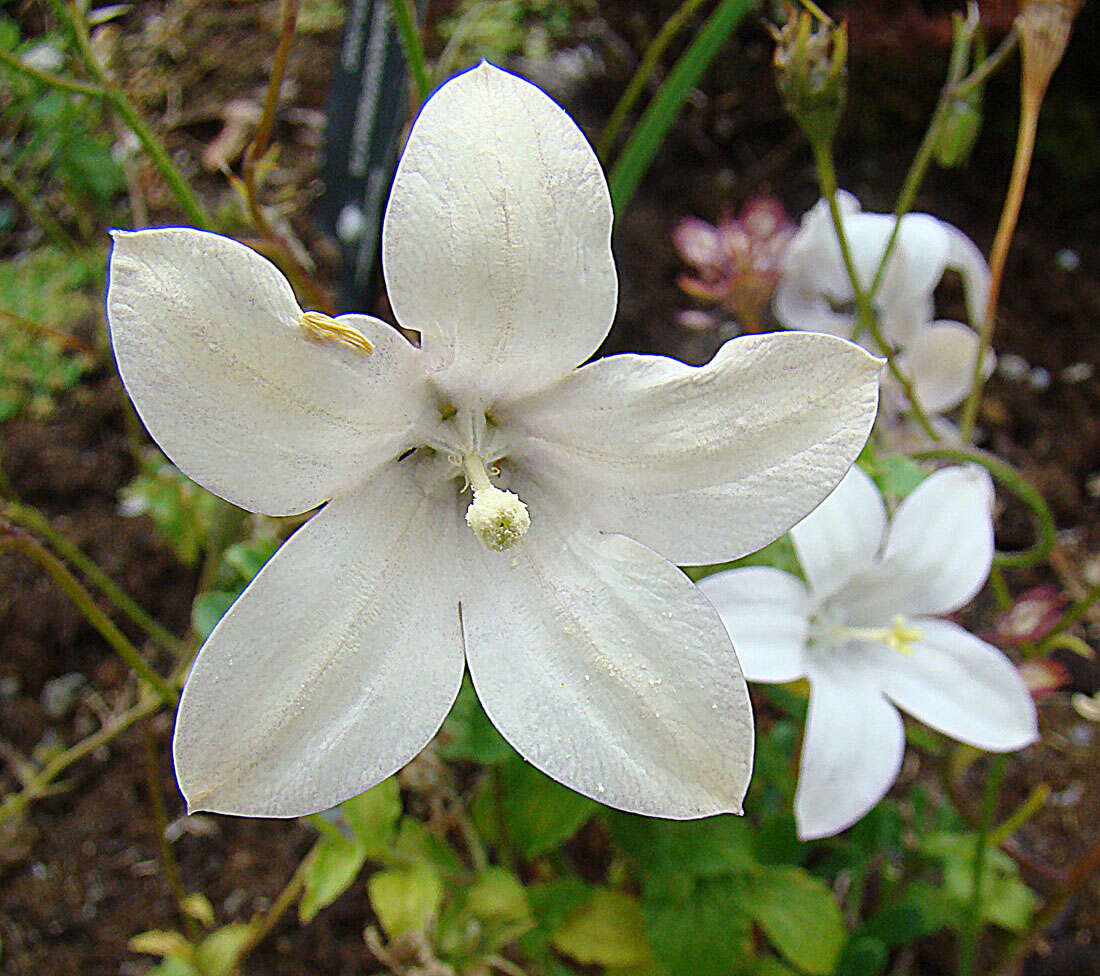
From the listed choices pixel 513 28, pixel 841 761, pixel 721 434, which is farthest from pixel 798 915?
pixel 513 28

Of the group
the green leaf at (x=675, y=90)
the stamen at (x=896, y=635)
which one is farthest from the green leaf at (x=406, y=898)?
the green leaf at (x=675, y=90)

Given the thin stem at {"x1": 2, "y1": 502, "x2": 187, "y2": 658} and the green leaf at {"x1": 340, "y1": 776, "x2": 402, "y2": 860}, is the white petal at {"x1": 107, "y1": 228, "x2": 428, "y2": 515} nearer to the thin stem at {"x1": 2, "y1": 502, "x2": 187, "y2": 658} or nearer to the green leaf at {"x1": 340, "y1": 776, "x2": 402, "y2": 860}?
the green leaf at {"x1": 340, "y1": 776, "x2": 402, "y2": 860}

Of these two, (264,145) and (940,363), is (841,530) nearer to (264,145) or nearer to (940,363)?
(940,363)

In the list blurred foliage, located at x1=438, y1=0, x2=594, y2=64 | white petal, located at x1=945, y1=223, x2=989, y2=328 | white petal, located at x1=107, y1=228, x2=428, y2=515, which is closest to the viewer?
white petal, located at x1=107, y1=228, x2=428, y2=515

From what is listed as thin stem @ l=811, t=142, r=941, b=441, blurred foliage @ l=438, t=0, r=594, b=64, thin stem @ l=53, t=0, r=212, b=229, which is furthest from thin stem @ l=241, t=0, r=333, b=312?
blurred foliage @ l=438, t=0, r=594, b=64

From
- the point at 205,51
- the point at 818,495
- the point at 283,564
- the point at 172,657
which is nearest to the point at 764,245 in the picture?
the point at 818,495
